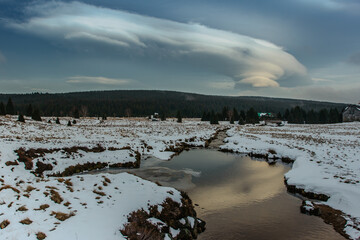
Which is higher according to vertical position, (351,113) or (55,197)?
(351,113)

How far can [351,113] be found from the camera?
95875 millimetres

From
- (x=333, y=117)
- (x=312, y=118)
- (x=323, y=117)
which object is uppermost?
(x=333, y=117)

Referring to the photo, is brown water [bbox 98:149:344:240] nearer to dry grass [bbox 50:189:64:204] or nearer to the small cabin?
dry grass [bbox 50:189:64:204]

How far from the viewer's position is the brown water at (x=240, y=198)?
1041cm

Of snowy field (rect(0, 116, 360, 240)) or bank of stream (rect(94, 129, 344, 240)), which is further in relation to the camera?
bank of stream (rect(94, 129, 344, 240))

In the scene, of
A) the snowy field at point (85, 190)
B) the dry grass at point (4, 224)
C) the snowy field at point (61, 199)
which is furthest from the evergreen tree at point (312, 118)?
the dry grass at point (4, 224)

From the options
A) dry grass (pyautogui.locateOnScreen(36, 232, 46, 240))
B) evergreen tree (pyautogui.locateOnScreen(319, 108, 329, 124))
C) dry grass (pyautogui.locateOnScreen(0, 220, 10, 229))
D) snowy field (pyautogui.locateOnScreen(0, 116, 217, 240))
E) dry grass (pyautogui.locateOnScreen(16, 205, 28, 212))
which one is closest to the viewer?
dry grass (pyautogui.locateOnScreen(36, 232, 46, 240))

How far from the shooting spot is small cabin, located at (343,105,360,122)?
9425cm

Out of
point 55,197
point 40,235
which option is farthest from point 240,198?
point 40,235

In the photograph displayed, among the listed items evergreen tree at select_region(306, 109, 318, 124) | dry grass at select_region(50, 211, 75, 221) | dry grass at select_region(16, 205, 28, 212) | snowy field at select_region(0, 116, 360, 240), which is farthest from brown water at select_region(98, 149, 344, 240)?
evergreen tree at select_region(306, 109, 318, 124)

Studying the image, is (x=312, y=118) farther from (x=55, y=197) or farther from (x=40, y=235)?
(x=40, y=235)

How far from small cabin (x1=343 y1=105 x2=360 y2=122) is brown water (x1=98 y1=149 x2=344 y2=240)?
93.6 metres

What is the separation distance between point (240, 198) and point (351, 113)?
10654 cm

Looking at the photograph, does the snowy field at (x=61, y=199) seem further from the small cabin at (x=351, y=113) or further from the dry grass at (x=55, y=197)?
the small cabin at (x=351, y=113)
